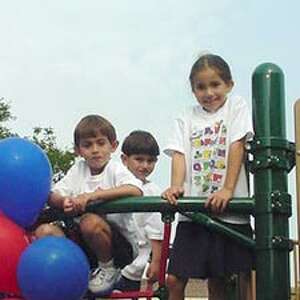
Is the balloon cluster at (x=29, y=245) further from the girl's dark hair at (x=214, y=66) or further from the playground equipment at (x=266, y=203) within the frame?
the girl's dark hair at (x=214, y=66)

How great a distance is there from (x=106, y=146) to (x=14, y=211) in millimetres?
619

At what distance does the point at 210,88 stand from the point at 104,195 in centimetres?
62

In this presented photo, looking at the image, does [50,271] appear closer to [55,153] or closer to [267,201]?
[267,201]

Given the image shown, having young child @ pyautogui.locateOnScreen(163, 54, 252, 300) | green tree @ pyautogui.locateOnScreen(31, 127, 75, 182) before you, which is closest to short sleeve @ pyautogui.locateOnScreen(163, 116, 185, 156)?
young child @ pyautogui.locateOnScreen(163, 54, 252, 300)

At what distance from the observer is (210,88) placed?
3604 mm

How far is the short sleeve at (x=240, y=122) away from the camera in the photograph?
11.3ft

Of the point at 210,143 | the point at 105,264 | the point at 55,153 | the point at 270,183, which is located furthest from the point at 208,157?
the point at 55,153

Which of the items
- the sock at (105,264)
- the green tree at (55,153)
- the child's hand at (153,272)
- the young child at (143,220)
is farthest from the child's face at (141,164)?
the green tree at (55,153)

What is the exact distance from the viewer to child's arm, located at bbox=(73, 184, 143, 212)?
3.46 m

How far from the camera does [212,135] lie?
3570 millimetres

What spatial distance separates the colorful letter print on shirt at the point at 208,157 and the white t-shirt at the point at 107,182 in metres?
0.25

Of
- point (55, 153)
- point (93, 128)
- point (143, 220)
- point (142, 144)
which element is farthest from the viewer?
point (55, 153)

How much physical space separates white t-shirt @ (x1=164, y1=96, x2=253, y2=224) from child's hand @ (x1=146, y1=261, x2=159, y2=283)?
0.31 m

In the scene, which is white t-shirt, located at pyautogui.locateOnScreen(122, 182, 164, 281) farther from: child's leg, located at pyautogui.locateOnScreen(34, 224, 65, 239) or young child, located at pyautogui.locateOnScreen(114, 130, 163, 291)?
child's leg, located at pyautogui.locateOnScreen(34, 224, 65, 239)
